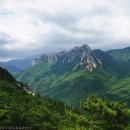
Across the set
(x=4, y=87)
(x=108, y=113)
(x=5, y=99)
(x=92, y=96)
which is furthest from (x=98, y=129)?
(x=4, y=87)

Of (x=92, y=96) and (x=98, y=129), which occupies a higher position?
(x=92, y=96)

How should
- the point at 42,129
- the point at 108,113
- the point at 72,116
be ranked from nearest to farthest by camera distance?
1. the point at 108,113
2. the point at 72,116
3. the point at 42,129

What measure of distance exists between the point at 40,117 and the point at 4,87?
242 feet

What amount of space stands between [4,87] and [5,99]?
39.7 m

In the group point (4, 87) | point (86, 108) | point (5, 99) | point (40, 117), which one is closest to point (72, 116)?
point (86, 108)

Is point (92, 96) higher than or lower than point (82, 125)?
higher

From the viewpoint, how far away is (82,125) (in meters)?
74.1

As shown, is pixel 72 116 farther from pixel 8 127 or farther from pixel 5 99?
pixel 5 99

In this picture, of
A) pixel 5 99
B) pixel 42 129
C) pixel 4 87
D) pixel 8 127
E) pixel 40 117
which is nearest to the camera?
pixel 8 127

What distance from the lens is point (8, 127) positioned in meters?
74.0

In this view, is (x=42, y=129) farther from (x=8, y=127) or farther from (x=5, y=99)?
(x=5, y=99)

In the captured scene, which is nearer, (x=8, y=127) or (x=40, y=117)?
(x=8, y=127)

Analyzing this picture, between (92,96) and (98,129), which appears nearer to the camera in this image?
(98,129)

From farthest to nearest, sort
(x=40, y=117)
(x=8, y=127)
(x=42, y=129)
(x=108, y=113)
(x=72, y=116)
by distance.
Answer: (x=40, y=117) < (x=42, y=129) < (x=72, y=116) < (x=8, y=127) < (x=108, y=113)
